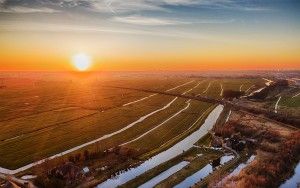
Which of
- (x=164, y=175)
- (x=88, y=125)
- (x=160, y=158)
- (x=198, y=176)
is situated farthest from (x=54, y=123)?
(x=198, y=176)

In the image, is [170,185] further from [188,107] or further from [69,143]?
[188,107]

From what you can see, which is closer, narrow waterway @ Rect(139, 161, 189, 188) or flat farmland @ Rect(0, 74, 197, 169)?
narrow waterway @ Rect(139, 161, 189, 188)

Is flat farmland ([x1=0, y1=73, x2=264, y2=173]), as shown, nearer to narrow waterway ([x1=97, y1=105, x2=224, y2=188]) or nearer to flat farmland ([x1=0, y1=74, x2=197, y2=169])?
flat farmland ([x1=0, y1=74, x2=197, y2=169])

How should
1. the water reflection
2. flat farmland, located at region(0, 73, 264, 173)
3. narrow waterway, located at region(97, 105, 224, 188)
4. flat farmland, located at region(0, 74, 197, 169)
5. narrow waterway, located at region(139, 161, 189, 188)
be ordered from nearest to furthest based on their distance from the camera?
narrow waterway, located at region(139, 161, 189, 188)
the water reflection
narrow waterway, located at region(97, 105, 224, 188)
flat farmland, located at region(0, 74, 197, 169)
flat farmland, located at region(0, 73, 264, 173)

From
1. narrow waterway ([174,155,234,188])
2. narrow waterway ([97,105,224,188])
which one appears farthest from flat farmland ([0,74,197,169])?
narrow waterway ([174,155,234,188])

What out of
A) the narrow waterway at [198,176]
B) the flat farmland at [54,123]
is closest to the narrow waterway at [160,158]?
the narrow waterway at [198,176]

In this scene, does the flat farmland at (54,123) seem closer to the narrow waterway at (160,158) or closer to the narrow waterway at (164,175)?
the narrow waterway at (160,158)

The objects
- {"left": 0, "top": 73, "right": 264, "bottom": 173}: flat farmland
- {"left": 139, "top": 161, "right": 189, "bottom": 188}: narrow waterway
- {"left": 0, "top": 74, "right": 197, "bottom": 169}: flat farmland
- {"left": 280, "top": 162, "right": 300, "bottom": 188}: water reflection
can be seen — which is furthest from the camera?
{"left": 0, "top": 73, "right": 264, "bottom": 173}: flat farmland

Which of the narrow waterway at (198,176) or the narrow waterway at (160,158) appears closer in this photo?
the narrow waterway at (198,176)

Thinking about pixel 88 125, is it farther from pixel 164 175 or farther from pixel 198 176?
pixel 198 176

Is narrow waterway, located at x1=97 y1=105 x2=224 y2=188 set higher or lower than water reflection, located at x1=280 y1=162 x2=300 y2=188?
lower
